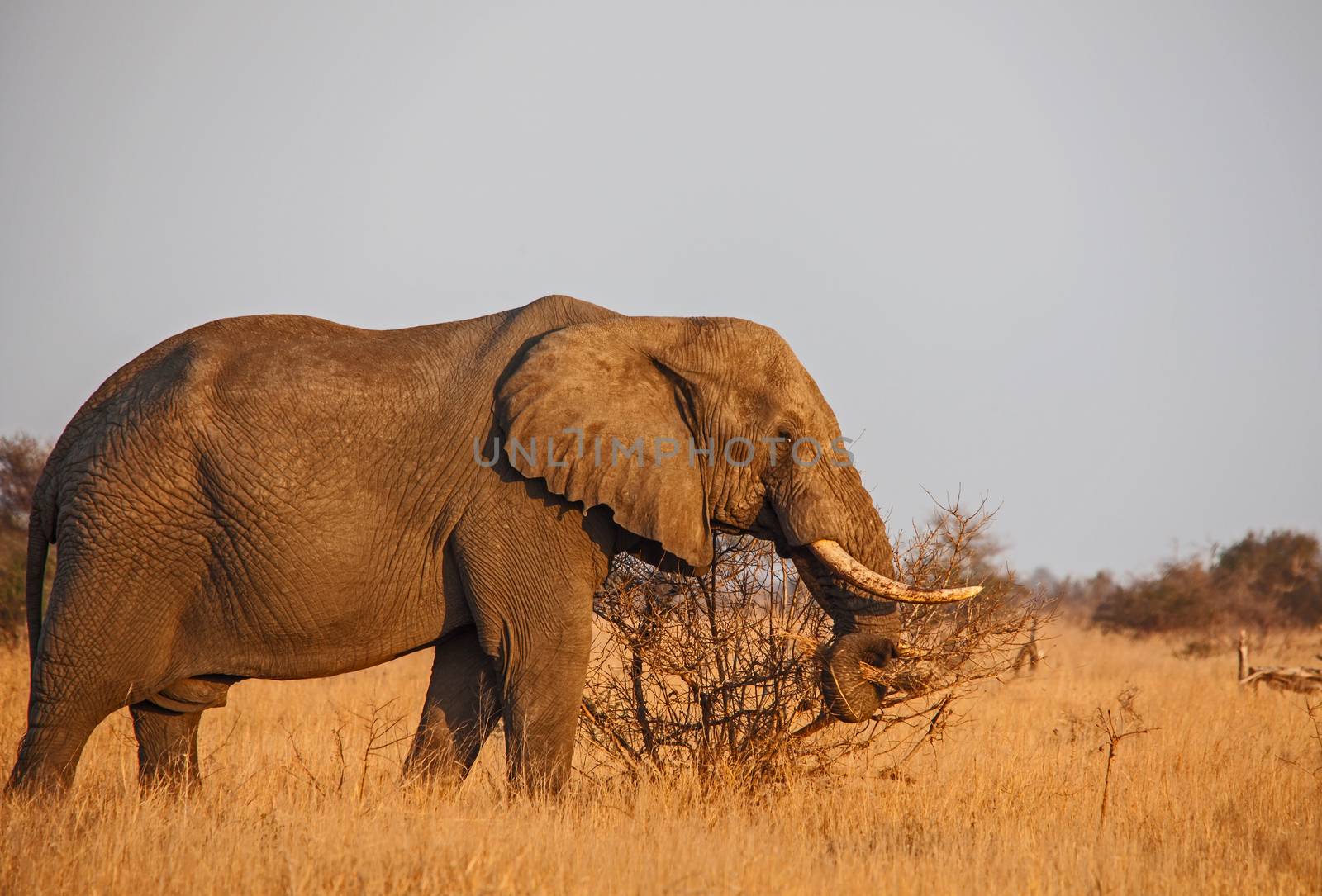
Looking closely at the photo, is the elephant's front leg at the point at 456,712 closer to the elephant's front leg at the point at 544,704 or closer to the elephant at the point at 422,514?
the elephant at the point at 422,514

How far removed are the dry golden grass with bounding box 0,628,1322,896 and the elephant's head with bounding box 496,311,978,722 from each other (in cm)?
92

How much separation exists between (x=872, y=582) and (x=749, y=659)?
1170 mm

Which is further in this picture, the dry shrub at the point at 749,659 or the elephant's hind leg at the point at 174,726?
the dry shrub at the point at 749,659

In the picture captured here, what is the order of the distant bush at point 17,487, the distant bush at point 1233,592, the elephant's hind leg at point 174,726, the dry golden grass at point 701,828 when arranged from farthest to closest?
the distant bush at point 1233,592 → the distant bush at point 17,487 → the elephant's hind leg at point 174,726 → the dry golden grass at point 701,828

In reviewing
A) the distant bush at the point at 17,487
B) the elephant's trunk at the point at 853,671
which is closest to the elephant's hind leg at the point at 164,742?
the elephant's trunk at the point at 853,671

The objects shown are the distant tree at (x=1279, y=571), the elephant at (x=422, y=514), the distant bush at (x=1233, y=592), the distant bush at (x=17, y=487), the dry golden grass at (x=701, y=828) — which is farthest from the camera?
the distant tree at (x=1279, y=571)

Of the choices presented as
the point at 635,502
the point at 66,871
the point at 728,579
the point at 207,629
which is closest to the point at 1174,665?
the point at 728,579

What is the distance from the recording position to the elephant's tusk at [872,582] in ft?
22.2

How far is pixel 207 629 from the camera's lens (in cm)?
688

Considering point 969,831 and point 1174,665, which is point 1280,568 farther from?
point 969,831

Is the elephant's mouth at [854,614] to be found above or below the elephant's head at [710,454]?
below

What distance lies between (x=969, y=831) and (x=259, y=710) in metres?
7.13

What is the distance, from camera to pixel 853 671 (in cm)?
688

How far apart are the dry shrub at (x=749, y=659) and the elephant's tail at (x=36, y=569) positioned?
3227 millimetres
